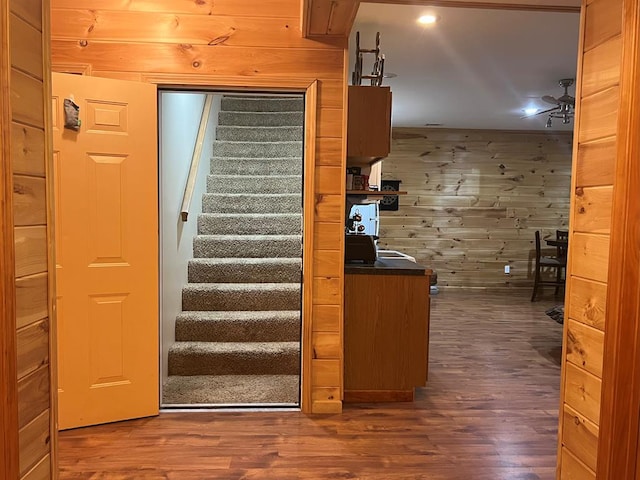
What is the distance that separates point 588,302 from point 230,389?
2458 millimetres

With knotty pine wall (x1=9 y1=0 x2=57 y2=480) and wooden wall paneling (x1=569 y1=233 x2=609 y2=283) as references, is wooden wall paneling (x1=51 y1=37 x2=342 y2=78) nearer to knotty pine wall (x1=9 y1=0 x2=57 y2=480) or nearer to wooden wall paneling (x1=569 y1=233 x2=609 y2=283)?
knotty pine wall (x1=9 y1=0 x2=57 y2=480)

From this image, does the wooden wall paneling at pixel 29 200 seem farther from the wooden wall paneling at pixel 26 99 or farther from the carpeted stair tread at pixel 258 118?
the carpeted stair tread at pixel 258 118

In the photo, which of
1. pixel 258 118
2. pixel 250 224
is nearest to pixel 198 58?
pixel 250 224

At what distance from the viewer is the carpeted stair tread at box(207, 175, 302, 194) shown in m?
5.17

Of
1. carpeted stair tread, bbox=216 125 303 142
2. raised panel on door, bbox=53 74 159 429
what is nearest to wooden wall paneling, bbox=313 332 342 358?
raised panel on door, bbox=53 74 159 429

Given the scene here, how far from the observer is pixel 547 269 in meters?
7.79

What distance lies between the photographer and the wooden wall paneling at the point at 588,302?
1.38 meters

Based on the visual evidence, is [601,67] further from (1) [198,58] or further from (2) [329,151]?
(1) [198,58]

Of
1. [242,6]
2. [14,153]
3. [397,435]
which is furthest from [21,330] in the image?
[242,6]

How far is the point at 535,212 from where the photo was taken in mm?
7785

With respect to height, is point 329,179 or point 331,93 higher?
point 331,93

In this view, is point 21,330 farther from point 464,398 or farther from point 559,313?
point 559,313

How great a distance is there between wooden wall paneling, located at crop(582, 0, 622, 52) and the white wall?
7.27 feet

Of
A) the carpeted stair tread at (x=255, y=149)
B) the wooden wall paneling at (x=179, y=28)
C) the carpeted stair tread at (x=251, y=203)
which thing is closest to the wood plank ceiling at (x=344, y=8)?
the wooden wall paneling at (x=179, y=28)
